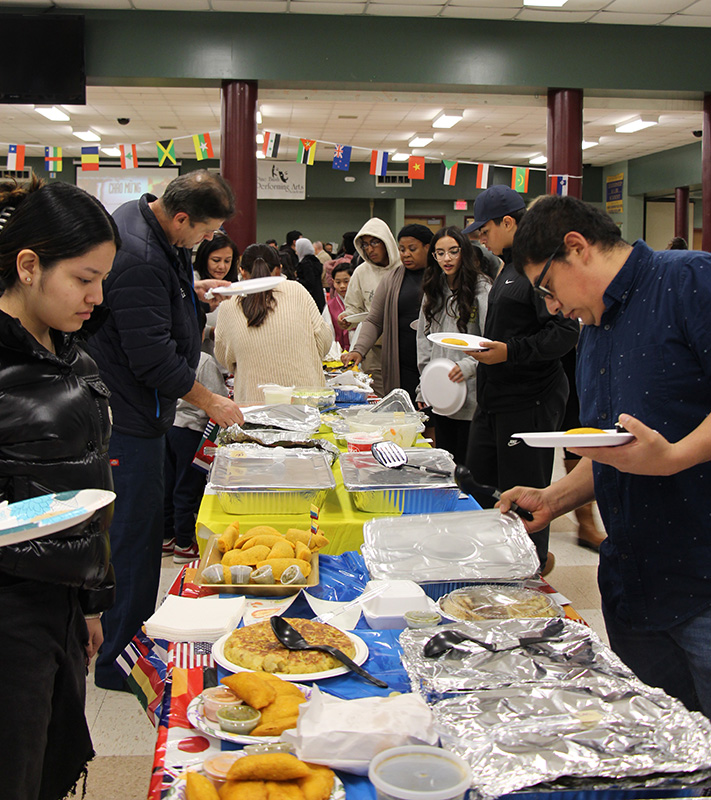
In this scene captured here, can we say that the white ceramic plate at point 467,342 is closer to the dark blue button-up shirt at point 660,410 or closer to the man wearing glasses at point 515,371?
the man wearing glasses at point 515,371

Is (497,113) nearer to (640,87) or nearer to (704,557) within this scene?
(640,87)

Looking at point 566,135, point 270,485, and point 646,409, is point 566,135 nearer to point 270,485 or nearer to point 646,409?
point 270,485

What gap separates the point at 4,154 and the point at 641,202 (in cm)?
1231

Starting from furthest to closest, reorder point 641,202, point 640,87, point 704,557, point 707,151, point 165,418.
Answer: point 641,202
point 707,151
point 640,87
point 165,418
point 704,557

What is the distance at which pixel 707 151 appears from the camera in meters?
7.69

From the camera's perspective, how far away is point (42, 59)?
252 inches

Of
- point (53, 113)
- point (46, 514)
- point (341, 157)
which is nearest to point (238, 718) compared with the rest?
point (46, 514)

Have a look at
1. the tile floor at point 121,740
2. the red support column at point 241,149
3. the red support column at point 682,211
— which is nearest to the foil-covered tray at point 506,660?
the tile floor at point 121,740

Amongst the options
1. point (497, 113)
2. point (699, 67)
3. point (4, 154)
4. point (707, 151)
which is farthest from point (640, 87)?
point (4, 154)

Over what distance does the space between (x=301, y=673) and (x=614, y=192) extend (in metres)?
16.1

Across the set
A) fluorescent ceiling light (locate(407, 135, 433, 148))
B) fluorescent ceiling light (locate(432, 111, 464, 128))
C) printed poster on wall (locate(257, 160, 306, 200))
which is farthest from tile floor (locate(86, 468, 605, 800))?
printed poster on wall (locate(257, 160, 306, 200))

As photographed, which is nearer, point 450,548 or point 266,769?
point 266,769

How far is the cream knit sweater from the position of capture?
131 inches

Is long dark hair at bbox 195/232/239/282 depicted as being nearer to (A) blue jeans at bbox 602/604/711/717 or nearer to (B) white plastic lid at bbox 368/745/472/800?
(A) blue jeans at bbox 602/604/711/717
